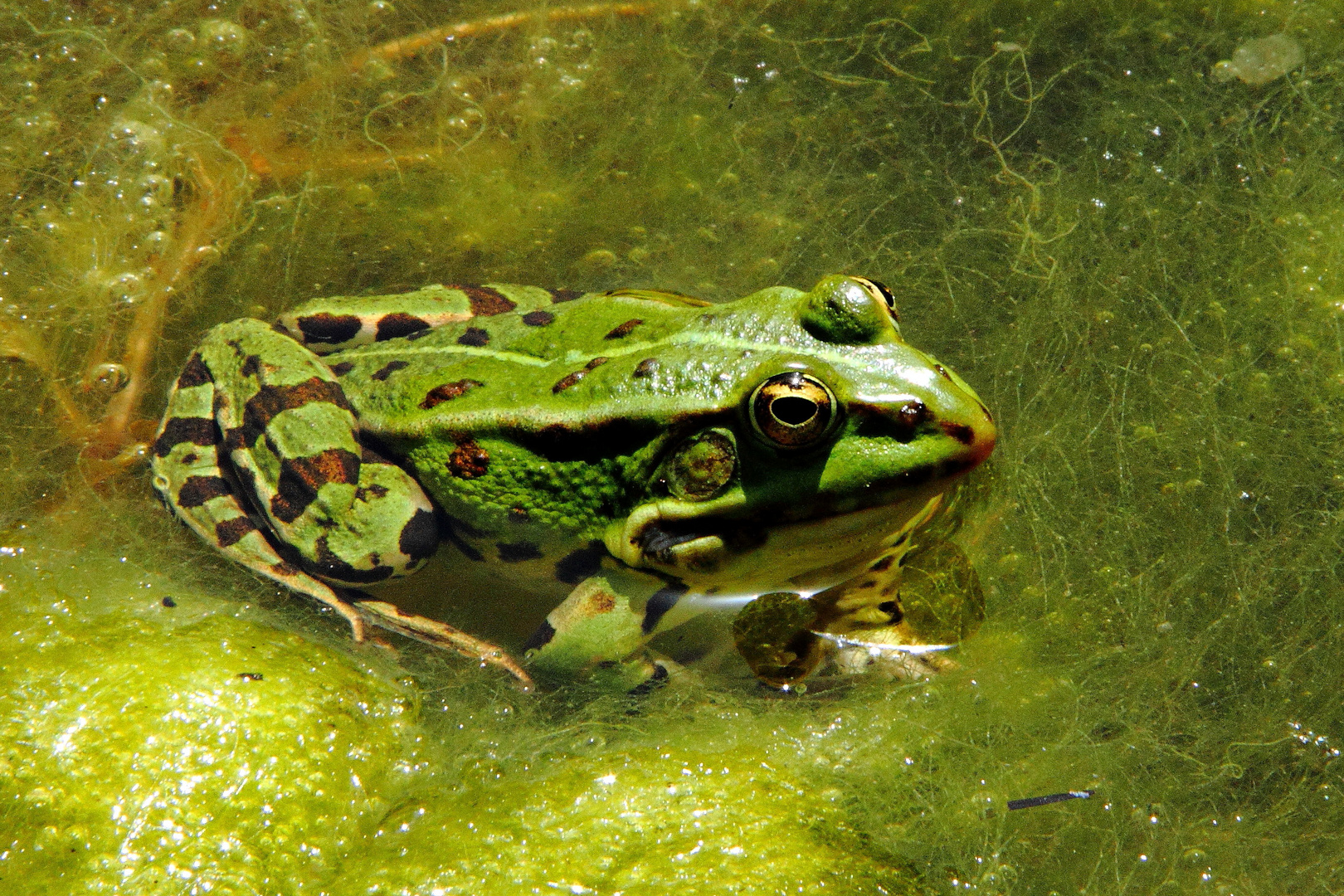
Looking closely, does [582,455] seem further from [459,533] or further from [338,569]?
[338,569]

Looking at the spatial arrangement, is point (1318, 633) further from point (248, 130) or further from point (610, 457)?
point (248, 130)

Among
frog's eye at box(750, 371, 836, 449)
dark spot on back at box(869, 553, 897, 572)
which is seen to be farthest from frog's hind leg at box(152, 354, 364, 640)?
dark spot on back at box(869, 553, 897, 572)

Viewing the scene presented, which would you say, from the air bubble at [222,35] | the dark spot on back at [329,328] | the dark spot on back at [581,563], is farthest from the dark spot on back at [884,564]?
the air bubble at [222,35]

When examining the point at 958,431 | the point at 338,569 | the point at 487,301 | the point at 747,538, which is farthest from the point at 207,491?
the point at 958,431

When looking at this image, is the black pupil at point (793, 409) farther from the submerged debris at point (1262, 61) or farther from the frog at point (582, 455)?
the submerged debris at point (1262, 61)

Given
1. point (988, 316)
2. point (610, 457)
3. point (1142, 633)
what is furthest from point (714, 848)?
point (988, 316)

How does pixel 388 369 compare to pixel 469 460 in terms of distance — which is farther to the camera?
pixel 388 369

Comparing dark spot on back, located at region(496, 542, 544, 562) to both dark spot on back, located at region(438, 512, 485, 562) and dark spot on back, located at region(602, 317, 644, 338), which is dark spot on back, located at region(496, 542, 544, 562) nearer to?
dark spot on back, located at region(438, 512, 485, 562)
